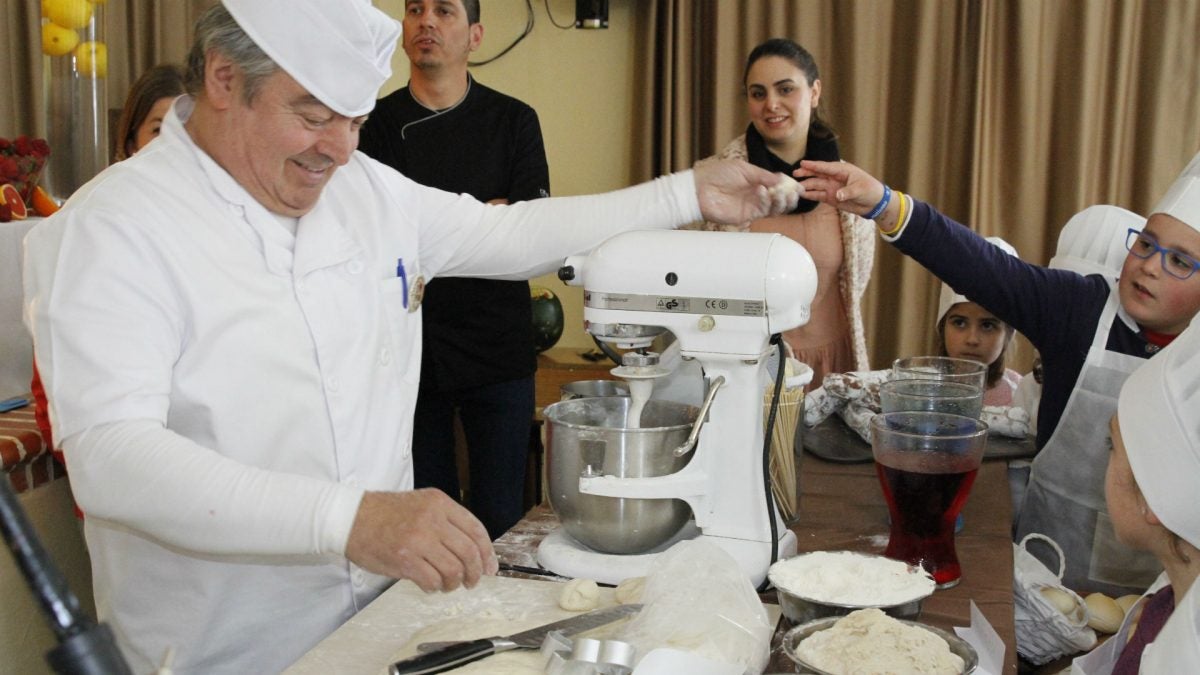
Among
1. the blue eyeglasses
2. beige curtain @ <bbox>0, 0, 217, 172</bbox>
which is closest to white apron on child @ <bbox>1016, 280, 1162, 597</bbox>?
the blue eyeglasses

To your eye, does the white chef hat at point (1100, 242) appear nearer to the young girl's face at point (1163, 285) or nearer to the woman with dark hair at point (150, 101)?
the young girl's face at point (1163, 285)

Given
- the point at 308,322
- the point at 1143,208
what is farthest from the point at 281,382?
the point at 1143,208

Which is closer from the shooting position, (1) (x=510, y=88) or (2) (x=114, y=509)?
(2) (x=114, y=509)

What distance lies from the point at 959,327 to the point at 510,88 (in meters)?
2.14

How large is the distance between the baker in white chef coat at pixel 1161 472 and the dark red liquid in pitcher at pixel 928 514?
183 mm

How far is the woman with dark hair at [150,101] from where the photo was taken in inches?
85.2

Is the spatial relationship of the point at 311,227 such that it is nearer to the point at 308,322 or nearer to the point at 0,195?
the point at 308,322

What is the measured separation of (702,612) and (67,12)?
6.61 feet

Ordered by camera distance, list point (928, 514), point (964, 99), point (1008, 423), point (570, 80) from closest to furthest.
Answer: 1. point (928, 514)
2. point (1008, 423)
3. point (964, 99)
4. point (570, 80)

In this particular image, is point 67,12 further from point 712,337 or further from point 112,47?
point 712,337

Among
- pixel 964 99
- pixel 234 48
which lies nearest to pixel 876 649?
pixel 234 48

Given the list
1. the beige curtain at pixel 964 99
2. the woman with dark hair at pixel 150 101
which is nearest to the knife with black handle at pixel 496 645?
the woman with dark hair at pixel 150 101

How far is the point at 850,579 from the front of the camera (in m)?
1.29

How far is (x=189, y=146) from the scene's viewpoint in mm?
1384
